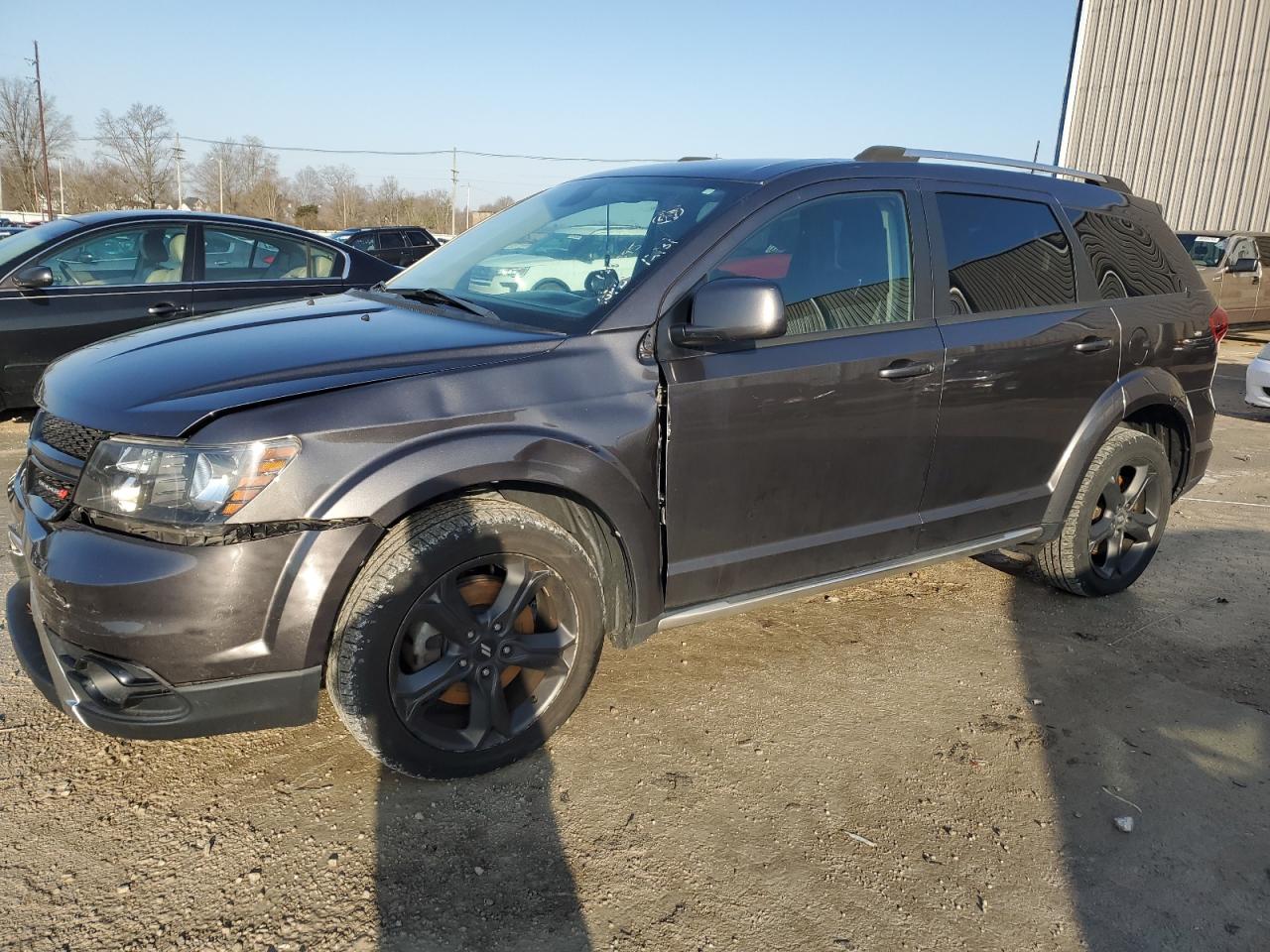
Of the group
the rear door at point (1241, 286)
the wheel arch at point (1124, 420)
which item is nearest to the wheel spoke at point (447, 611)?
the wheel arch at point (1124, 420)

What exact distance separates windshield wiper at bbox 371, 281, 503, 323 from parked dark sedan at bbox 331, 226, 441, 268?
1859 cm

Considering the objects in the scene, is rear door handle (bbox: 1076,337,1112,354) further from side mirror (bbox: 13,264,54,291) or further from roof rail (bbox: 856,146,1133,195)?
side mirror (bbox: 13,264,54,291)

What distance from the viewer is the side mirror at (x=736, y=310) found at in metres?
2.65

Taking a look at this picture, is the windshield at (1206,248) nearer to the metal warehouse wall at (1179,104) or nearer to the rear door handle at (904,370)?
the metal warehouse wall at (1179,104)

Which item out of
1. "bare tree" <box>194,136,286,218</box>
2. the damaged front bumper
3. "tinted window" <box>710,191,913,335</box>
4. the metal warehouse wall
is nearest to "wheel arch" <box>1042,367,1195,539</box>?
"tinted window" <box>710,191,913,335</box>

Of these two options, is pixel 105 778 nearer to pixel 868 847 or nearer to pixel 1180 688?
pixel 868 847

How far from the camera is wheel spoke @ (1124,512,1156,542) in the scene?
170 inches

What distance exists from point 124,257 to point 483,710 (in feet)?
17.1

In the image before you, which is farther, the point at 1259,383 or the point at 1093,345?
the point at 1259,383

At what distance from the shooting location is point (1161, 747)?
10.0 ft

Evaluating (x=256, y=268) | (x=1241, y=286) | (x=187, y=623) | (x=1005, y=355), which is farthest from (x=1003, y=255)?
(x=1241, y=286)

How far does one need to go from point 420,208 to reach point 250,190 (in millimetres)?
13484

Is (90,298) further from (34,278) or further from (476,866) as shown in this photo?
(476,866)

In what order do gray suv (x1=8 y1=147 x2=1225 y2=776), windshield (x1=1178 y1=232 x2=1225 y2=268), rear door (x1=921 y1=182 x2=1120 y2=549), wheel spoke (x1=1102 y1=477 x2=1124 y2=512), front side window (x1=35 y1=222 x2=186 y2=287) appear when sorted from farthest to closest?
windshield (x1=1178 y1=232 x2=1225 y2=268), front side window (x1=35 y1=222 x2=186 y2=287), wheel spoke (x1=1102 y1=477 x2=1124 y2=512), rear door (x1=921 y1=182 x2=1120 y2=549), gray suv (x1=8 y1=147 x2=1225 y2=776)
